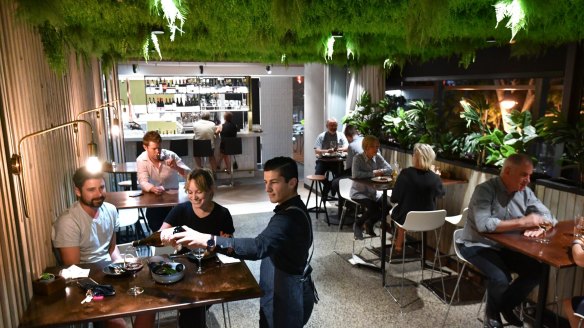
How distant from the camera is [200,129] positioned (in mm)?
8859

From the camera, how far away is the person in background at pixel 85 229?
271 cm

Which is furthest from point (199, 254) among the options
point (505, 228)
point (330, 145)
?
point (330, 145)

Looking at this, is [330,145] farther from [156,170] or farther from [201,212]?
[201,212]

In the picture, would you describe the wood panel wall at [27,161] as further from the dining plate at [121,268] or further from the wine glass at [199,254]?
the wine glass at [199,254]

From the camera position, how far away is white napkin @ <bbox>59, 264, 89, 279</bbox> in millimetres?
2463

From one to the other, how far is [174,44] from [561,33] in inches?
156

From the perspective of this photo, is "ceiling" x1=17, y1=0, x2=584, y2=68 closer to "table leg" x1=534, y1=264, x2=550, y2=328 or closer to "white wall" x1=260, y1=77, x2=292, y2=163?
"table leg" x1=534, y1=264, x2=550, y2=328

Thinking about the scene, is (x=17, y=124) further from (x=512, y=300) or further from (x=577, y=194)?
(x=577, y=194)

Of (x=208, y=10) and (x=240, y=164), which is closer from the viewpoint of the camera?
(x=208, y=10)

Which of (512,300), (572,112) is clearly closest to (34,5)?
(512,300)

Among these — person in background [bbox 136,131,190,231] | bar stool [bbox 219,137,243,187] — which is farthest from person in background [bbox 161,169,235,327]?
bar stool [bbox 219,137,243,187]

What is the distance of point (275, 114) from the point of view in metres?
10.8

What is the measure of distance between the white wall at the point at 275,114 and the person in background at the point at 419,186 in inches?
260

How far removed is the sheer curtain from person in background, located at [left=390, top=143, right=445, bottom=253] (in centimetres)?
280
